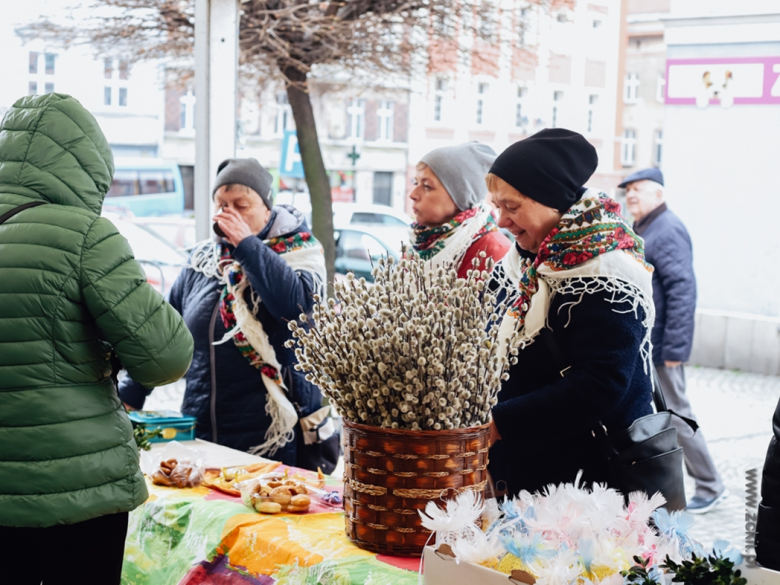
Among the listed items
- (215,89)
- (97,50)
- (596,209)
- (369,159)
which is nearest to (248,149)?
(369,159)

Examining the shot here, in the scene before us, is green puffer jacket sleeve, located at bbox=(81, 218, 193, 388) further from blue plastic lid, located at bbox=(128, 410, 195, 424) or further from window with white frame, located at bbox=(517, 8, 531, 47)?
window with white frame, located at bbox=(517, 8, 531, 47)

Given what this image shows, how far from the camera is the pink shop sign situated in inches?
365

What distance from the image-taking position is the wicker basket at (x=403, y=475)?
1.36 m

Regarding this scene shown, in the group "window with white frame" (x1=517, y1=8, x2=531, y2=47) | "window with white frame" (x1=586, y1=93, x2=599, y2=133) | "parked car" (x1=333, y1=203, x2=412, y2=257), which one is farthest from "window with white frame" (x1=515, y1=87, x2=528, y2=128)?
"window with white frame" (x1=517, y1=8, x2=531, y2=47)

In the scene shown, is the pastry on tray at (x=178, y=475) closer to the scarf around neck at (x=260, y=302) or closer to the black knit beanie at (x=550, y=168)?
the scarf around neck at (x=260, y=302)

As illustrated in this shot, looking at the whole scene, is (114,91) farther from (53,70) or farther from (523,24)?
(523,24)

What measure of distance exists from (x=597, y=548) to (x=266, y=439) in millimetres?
1410

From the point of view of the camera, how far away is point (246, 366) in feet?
7.94

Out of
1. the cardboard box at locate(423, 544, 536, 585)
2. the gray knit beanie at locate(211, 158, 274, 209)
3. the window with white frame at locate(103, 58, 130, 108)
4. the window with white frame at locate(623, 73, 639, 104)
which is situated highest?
the window with white frame at locate(623, 73, 639, 104)

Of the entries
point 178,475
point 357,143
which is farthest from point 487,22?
point 357,143

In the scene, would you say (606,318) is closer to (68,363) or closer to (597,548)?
(597,548)

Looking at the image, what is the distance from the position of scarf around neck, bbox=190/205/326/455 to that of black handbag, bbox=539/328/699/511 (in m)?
0.91

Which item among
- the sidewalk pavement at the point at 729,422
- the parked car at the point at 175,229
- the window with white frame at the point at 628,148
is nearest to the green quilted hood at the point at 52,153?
the sidewalk pavement at the point at 729,422

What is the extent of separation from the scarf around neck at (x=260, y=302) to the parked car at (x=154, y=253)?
544 centimetres
